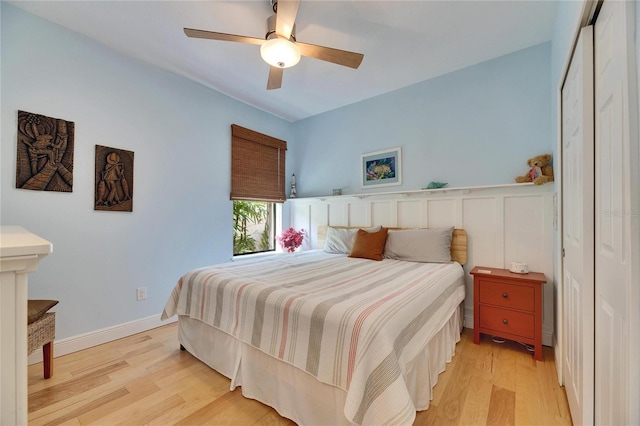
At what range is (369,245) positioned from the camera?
281 centimetres

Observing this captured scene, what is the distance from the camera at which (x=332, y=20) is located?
204 centimetres

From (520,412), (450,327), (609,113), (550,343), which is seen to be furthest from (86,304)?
(550,343)

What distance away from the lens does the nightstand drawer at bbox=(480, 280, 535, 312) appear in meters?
2.06

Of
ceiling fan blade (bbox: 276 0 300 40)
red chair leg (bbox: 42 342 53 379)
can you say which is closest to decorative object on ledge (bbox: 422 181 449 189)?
Result: ceiling fan blade (bbox: 276 0 300 40)

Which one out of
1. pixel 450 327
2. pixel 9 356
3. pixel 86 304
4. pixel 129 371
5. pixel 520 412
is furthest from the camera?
pixel 86 304

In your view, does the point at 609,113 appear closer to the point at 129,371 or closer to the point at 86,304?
the point at 129,371

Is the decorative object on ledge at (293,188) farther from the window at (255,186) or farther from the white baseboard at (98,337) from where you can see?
the white baseboard at (98,337)

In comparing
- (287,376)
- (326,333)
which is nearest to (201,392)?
(287,376)

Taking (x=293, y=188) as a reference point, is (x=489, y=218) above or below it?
below

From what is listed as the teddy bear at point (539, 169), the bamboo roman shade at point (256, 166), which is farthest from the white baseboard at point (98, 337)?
the teddy bear at point (539, 169)

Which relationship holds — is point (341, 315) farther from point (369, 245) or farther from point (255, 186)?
point (255, 186)

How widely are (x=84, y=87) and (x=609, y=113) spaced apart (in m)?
3.50

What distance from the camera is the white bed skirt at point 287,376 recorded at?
129 cm

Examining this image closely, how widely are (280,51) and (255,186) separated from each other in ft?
7.28
